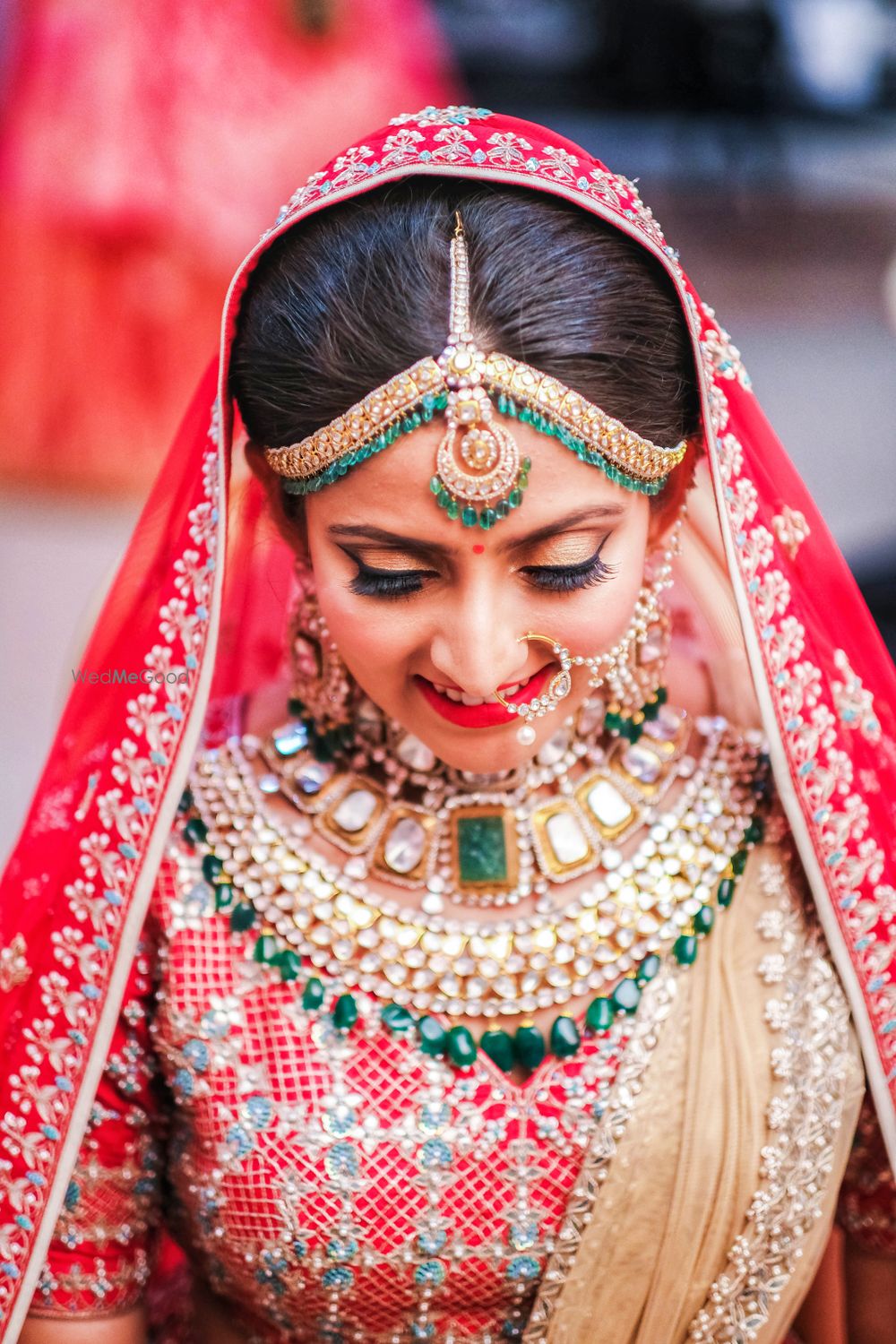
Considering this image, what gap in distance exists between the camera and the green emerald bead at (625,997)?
1.30m

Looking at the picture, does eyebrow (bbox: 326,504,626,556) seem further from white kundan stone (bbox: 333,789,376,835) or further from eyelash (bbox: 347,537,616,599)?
white kundan stone (bbox: 333,789,376,835)

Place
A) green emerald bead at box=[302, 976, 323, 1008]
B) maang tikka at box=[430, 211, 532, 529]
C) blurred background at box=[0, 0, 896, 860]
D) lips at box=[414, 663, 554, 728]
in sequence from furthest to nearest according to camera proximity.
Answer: blurred background at box=[0, 0, 896, 860] < green emerald bead at box=[302, 976, 323, 1008] < lips at box=[414, 663, 554, 728] < maang tikka at box=[430, 211, 532, 529]

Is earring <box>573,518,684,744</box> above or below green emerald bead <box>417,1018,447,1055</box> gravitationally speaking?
above

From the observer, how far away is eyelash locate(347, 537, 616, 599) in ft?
3.74

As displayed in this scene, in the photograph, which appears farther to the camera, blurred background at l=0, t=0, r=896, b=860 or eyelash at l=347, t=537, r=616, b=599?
blurred background at l=0, t=0, r=896, b=860

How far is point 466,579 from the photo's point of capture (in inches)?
44.3

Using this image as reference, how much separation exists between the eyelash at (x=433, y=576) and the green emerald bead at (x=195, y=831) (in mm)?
302

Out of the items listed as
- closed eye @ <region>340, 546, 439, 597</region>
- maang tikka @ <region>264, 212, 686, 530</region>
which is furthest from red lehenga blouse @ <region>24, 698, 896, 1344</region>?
maang tikka @ <region>264, 212, 686, 530</region>

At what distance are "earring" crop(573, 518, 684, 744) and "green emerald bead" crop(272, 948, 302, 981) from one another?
33 cm

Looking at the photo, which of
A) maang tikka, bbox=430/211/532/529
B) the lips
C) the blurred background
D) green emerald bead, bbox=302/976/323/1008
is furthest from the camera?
the blurred background

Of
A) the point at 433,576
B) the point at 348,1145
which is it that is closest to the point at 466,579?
the point at 433,576

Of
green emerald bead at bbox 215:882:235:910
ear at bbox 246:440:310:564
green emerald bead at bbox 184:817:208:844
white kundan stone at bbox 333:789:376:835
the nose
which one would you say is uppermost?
ear at bbox 246:440:310:564

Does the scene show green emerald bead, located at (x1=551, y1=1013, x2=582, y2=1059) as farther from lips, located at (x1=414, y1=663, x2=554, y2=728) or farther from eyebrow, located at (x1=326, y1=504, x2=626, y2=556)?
eyebrow, located at (x1=326, y1=504, x2=626, y2=556)

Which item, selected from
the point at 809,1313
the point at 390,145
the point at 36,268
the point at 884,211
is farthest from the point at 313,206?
the point at 884,211
